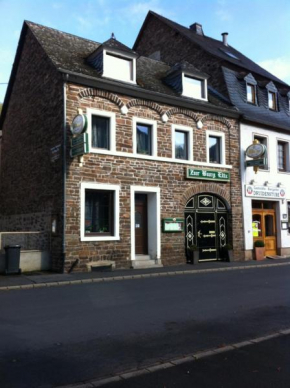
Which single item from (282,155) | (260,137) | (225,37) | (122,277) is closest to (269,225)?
(282,155)

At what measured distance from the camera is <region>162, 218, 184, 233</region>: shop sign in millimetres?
16766

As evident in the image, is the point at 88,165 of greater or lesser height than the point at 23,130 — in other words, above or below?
below

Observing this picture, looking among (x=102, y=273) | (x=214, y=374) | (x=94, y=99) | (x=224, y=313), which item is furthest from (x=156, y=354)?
(x=94, y=99)

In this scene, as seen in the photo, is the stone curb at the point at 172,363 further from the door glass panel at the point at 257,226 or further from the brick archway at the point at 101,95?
the door glass panel at the point at 257,226

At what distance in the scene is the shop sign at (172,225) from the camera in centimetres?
1677

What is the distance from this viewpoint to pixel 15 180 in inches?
778

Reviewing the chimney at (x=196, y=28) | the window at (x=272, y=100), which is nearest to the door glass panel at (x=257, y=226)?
the window at (x=272, y=100)

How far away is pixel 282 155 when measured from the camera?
22.7m

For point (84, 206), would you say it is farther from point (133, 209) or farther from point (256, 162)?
point (256, 162)

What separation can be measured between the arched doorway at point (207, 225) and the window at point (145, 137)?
303cm

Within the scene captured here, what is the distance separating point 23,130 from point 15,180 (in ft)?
8.23

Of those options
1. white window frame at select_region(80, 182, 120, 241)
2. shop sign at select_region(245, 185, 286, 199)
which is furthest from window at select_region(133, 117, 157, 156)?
shop sign at select_region(245, 185, 286, 199)

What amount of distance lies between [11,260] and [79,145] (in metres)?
4.51

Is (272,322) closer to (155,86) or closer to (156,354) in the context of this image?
(156,354)
